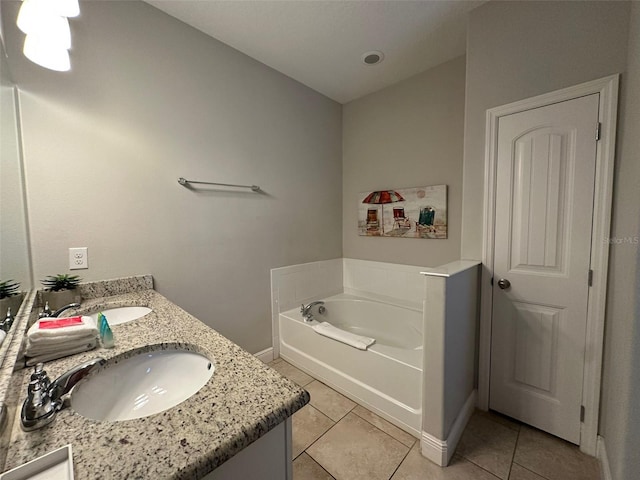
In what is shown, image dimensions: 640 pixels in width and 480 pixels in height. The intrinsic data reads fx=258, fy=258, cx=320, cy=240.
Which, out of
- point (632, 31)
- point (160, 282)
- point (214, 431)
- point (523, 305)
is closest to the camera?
point (214, 431)

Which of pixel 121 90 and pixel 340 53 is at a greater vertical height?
pixel 340 53

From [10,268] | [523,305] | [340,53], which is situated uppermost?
[340,53]

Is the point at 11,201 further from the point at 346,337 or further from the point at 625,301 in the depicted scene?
the point at 625,301

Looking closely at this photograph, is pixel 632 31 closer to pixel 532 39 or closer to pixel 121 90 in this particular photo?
pixel 532 39

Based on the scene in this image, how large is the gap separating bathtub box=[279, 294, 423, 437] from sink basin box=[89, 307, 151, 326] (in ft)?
4.05

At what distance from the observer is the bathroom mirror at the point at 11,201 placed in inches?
38.5

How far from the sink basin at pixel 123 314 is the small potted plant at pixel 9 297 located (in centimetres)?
32

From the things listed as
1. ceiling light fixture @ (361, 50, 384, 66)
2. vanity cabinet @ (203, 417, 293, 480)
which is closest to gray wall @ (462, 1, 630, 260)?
ceiling light fixture @ (361, 50, 384, 66)

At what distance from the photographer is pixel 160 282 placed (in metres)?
1.73

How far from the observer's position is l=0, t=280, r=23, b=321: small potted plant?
88 cm

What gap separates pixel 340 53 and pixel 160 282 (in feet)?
7.19

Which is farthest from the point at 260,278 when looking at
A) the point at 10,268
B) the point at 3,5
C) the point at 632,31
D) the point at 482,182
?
the point at 632,31

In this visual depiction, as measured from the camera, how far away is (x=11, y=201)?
3.59 ft

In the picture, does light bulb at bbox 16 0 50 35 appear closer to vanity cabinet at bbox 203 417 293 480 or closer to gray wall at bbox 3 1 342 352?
gray wall at bbox 3 1 342 352
